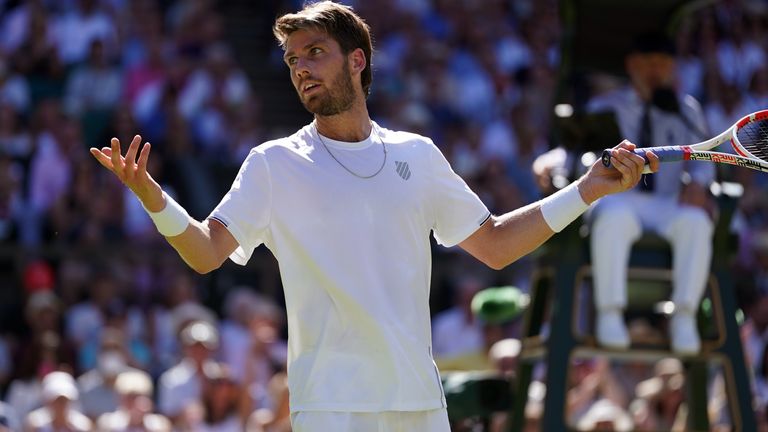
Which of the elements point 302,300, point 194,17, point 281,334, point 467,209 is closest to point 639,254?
point 467,209

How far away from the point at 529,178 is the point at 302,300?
980 centimetres

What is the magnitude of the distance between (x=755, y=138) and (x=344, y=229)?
1606 millimetres

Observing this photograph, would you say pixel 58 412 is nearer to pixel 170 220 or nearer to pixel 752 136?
pixel 170 220

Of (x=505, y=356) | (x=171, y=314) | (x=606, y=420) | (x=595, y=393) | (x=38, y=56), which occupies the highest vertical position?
(x=38, y=56)

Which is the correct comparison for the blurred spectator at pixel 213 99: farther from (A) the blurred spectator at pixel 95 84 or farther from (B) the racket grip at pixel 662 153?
(B) the racket grip at pixel 662 153

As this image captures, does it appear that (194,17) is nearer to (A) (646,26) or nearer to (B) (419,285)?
(A) (646,26)

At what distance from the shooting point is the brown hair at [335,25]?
14.4 ft

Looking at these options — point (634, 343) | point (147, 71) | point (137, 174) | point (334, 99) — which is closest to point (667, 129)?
point (634, 343)

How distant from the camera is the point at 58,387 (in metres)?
9.37

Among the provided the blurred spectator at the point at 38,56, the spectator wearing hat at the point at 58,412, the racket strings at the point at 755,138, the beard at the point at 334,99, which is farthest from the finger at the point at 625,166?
the blurred spectator at the point at 38,56

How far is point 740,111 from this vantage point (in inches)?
598

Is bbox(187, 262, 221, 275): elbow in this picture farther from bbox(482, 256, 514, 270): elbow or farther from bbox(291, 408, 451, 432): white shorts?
bbox(482, 256, 514, 270): elbow

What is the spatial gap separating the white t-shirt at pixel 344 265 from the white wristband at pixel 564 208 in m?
0.39

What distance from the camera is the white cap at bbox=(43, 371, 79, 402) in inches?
367
